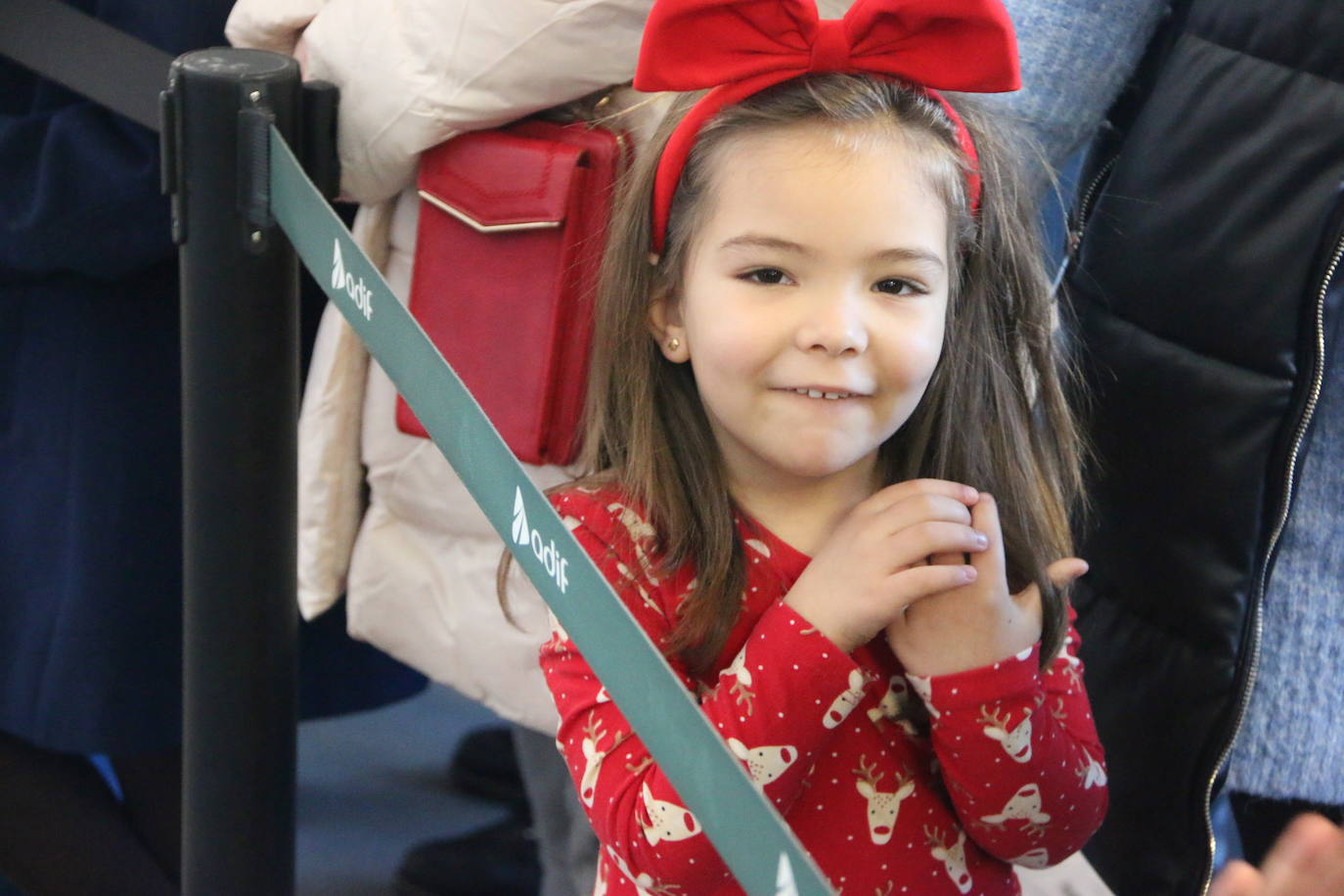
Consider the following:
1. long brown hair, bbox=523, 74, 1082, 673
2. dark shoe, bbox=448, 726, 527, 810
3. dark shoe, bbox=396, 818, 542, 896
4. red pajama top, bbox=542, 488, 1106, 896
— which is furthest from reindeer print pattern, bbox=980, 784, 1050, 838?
dark shoe, bbox=448, 726, 527, 810

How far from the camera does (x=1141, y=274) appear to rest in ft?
4.00

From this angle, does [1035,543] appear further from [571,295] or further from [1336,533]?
[571,295]

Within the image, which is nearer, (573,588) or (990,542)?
(573,588)

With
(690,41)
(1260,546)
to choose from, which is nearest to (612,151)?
(690,41)

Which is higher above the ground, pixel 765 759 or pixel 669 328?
pixel 669 328

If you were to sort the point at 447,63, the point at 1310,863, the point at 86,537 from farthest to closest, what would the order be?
1. the point at 86,537
2. the point at 447,63
3. the point at 1310,863

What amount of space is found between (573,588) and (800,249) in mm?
329

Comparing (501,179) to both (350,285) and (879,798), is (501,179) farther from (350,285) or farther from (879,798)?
(879,798)

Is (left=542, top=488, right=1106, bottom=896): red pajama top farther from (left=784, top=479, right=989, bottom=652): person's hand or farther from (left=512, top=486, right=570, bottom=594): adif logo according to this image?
(left=512, top=486, right=570, bottom=594): adif logo

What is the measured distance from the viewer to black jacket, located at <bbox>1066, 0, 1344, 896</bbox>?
110 centimetres

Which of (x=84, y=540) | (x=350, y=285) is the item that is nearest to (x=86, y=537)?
(x=84, y=540)

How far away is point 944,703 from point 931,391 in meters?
0.25

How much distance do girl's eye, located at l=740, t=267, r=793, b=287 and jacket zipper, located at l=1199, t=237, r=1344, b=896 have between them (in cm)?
39

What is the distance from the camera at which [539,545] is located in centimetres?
84
